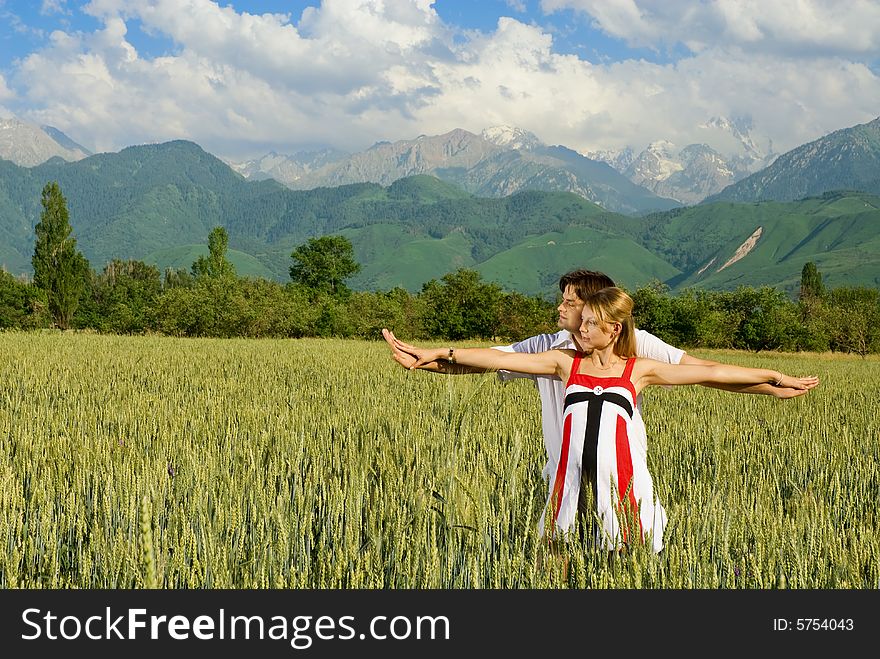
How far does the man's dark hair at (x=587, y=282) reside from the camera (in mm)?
3189

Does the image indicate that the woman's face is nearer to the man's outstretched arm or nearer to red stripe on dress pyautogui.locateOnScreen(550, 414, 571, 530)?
red stripe on dress pyautogui.locateOnScreen(550, 414, 571, 530)

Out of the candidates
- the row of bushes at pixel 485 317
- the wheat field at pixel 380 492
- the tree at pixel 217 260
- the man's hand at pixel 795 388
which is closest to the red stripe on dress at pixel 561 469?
the wheat field at pixel 380 492

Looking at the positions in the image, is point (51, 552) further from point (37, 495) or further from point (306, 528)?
point (306, 528)

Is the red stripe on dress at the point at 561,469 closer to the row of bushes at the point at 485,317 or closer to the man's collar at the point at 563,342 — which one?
the man's collar at the point at 563,342

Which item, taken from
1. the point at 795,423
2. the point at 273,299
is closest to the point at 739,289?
the point at 273,299

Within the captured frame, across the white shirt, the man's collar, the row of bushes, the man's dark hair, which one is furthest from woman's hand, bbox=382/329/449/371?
the row of bushes

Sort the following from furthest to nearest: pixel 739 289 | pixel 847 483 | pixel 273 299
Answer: pixel 739 289 < pixel 273 299 < pixel 847 483

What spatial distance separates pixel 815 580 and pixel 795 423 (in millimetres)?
5170

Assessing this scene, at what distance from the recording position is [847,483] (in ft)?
16.7

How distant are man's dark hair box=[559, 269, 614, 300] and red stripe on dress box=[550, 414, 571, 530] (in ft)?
1.82

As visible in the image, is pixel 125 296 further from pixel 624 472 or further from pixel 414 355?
pixel 624 472

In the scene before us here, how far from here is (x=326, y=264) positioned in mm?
78625

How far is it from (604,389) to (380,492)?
1.64m

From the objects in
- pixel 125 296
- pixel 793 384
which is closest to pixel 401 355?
pixel 793 384
